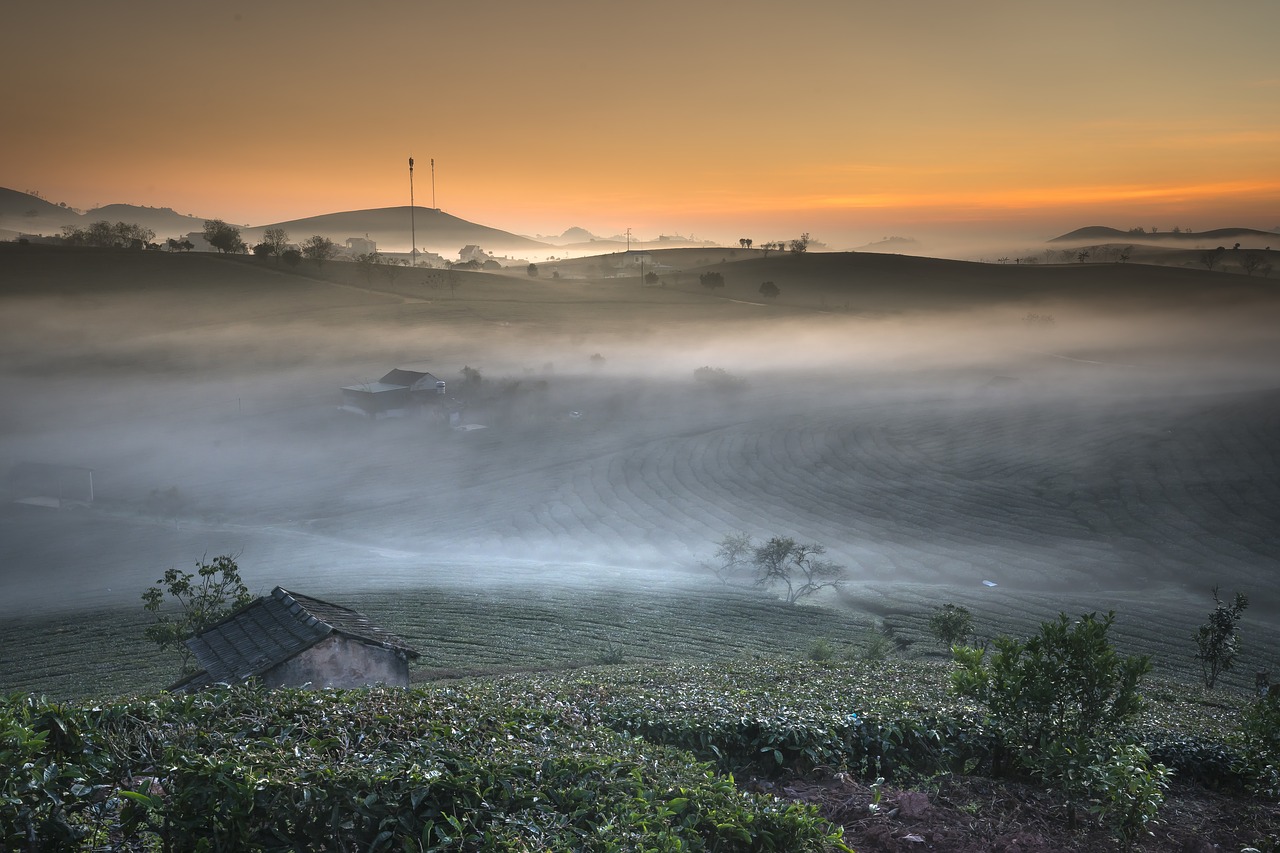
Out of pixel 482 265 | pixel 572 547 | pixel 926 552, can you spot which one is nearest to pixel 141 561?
pixel 572 547

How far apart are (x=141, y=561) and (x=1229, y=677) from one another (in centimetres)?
5694

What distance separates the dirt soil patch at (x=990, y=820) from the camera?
6.04m

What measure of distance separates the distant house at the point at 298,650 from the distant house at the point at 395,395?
225ft

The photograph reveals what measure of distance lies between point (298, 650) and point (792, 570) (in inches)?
1430

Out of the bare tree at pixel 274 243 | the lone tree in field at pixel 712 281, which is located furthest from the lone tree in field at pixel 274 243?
the lone tree in field at pixel 712 281

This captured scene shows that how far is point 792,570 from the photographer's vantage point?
46312 mm

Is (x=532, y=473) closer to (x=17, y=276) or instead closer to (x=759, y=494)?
(x=759, y=494)

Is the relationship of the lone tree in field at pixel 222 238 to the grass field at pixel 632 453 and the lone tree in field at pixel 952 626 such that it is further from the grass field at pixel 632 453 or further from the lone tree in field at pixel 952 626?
the lone tree in field at pixel 952 626

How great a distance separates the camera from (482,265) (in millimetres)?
127500

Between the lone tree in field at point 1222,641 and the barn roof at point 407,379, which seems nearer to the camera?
the lone tree in field at point 1222,641

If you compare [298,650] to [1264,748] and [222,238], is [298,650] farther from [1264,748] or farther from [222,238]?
[222,238]

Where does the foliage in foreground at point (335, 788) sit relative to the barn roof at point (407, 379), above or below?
above

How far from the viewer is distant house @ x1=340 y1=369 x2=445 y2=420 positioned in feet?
266

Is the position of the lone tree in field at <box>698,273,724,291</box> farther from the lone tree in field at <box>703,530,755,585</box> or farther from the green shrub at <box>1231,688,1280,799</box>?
the green shrub at <box>1231,688,1280,799</box>
